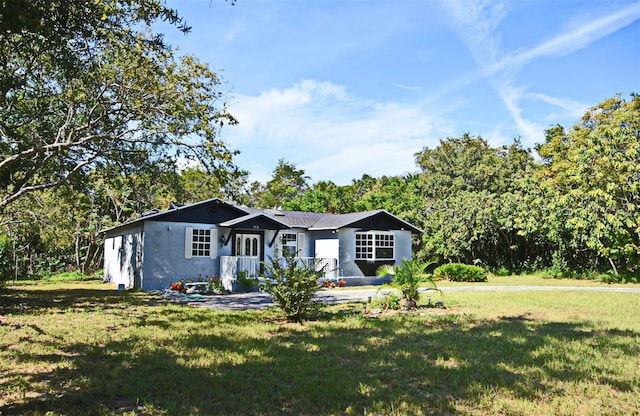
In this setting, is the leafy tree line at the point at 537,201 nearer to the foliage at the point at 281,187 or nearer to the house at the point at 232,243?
the house at the point at 232,243

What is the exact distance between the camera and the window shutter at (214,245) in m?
19.6

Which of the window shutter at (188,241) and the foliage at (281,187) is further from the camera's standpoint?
the foliage at (281,187)

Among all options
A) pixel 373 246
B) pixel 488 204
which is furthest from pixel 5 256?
pixel 488 204

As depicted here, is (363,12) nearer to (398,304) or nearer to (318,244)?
(398,304)

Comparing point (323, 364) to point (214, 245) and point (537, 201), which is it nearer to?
point (214, 245)

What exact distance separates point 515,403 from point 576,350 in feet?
9.67

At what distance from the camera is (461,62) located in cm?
1327

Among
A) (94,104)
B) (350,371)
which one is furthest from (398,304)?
(94,104)

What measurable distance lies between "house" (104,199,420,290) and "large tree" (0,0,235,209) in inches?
183

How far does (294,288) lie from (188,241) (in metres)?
10.2

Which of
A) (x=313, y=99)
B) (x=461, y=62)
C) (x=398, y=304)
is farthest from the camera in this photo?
(x=313, y=99)

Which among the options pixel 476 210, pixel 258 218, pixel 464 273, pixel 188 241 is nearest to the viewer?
pixel 188 241

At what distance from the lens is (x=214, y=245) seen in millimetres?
19688

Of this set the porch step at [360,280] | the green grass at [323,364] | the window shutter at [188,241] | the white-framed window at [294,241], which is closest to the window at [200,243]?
the window shutter at [188,241]
